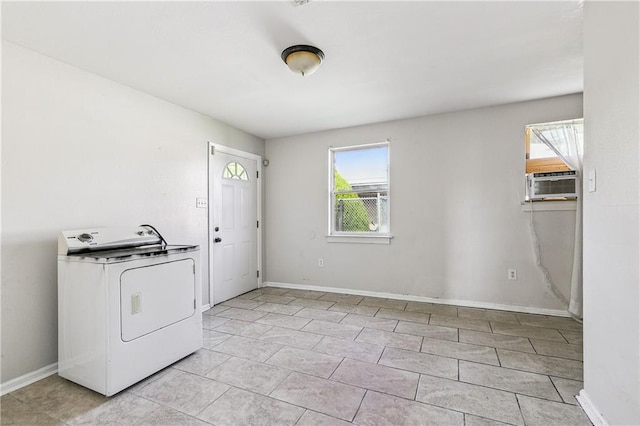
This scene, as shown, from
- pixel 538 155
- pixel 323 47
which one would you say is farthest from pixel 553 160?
pixel 323 47

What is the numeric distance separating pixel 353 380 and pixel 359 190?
8.69 feet

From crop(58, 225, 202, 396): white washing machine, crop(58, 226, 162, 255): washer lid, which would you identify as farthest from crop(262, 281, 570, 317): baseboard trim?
crop(58, 226, 162, 255): washer lid

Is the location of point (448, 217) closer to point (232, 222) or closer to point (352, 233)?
point (352, 233)

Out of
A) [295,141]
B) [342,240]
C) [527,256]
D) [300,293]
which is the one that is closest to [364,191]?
[342,240]

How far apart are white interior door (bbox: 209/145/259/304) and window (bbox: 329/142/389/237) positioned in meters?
1.24

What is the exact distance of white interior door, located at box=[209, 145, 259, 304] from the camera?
3.70 metres

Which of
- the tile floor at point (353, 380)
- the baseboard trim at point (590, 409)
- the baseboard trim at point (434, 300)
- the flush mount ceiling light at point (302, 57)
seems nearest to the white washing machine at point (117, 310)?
the tile floor at point (353, 380)

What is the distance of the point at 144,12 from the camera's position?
175 centimetres

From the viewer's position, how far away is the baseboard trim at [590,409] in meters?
1.50

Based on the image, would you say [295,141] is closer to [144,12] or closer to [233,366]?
[144,12]

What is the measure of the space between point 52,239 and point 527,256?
4544 millimetres

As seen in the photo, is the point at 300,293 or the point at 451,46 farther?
the point at 300,293

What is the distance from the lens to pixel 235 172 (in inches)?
161

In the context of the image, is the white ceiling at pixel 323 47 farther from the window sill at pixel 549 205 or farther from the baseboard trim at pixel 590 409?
the baseboard trim at pixel 590 409
